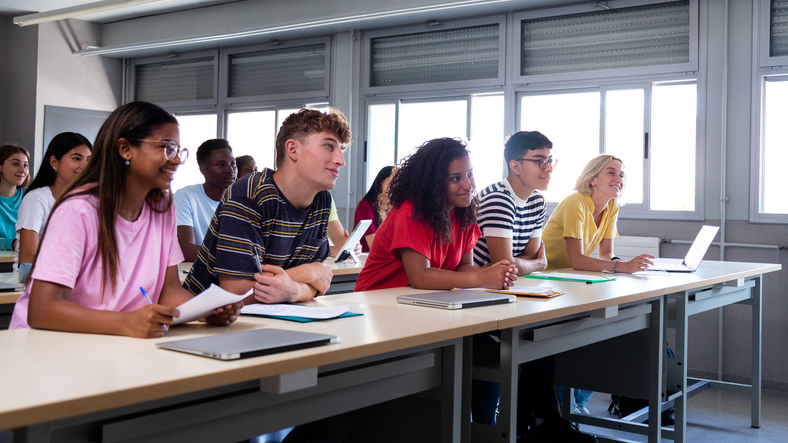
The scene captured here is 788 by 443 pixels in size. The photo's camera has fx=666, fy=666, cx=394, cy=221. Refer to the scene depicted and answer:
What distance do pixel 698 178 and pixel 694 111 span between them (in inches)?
19.4

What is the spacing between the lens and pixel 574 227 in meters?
3.26

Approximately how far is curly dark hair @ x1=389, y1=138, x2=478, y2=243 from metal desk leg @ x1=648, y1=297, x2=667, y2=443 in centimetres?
81

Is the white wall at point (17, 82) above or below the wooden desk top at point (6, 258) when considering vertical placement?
above

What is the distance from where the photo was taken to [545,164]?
2992 mm

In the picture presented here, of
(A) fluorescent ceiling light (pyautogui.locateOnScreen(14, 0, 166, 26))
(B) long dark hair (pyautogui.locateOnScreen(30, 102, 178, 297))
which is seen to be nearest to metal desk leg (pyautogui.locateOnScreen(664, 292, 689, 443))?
(B) long dark hair (pyautogui.locateOnScreen(30, 102, 178, 297))

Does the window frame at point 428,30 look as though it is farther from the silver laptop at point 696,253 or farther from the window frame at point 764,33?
the silver laptop at point 696,253

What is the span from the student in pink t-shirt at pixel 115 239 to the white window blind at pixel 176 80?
5.81 metres

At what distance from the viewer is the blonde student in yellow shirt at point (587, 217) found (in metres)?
3.26

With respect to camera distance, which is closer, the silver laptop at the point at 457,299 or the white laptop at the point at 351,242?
the silver laptop at the point at 457,299

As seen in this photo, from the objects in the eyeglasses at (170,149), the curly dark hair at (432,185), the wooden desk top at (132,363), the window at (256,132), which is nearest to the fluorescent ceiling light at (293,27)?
the window at (256,132)

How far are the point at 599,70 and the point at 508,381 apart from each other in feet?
12.4

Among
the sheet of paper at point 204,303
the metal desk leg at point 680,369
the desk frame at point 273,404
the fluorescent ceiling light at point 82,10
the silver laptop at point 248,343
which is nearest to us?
the desk frame at point 273,404

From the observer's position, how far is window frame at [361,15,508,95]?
17.8ft

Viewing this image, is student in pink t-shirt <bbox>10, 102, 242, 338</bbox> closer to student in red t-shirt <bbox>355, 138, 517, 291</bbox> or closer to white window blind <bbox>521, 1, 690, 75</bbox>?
student in red t-shirt <bbox>355, 138, 517, 291</bbox>
